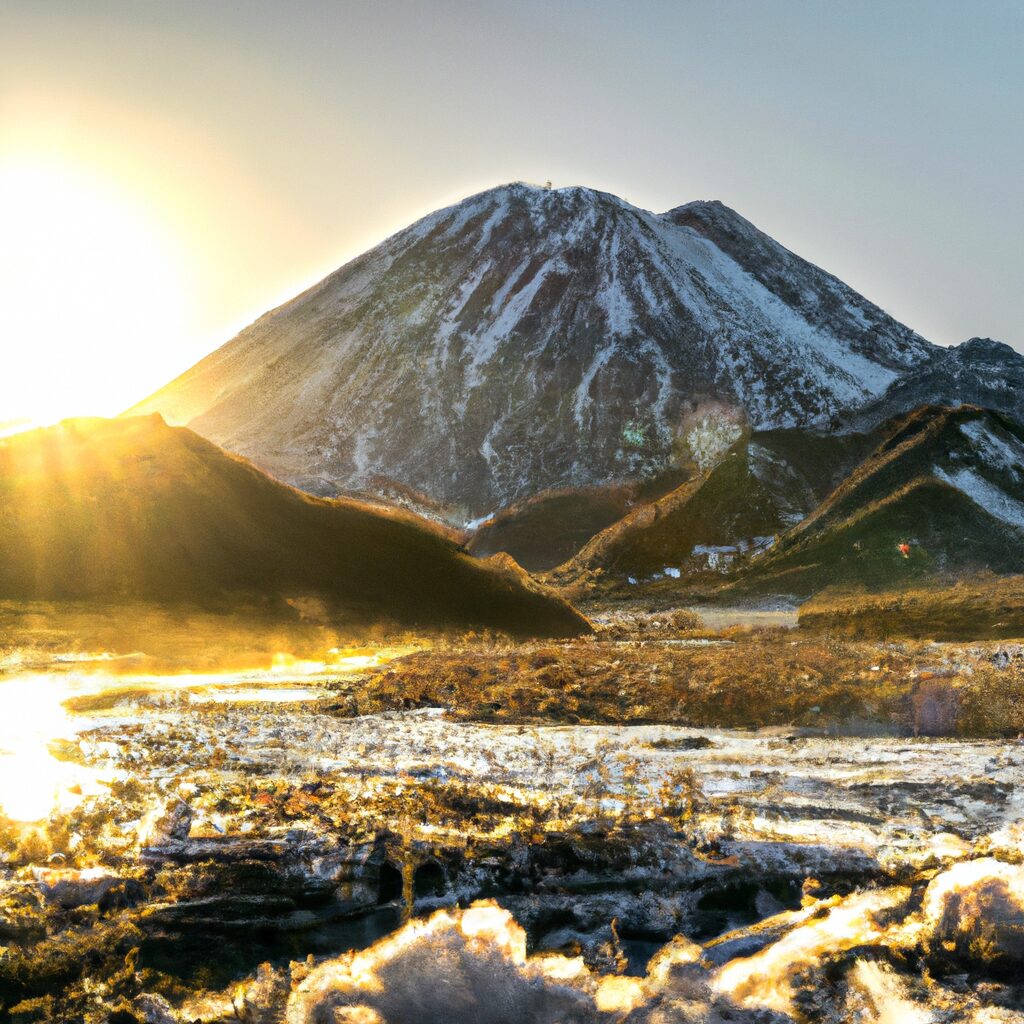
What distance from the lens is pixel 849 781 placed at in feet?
26.1

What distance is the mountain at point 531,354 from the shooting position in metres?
67.5

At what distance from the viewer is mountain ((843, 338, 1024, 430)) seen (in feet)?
204

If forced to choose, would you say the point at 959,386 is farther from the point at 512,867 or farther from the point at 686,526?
the point at 512,867

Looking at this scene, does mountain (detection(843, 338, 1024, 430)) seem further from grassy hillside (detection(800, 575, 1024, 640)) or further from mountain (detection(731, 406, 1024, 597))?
grassy hillside (detection(800, 575, 1024, 640))

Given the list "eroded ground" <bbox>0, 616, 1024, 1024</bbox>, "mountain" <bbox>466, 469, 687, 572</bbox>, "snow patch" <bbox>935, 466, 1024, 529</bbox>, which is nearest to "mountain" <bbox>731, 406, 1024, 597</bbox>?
"snow patch" <bbox>935, 466, 1024, 529</bbox>

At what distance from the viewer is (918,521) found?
3172 centimetres

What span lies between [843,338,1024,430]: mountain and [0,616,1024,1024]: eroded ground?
55.4 meters

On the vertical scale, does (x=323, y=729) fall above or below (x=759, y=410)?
below

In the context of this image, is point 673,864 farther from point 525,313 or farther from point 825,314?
point 825,314

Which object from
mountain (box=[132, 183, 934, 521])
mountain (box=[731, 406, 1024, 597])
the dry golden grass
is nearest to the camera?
the dry golden grass

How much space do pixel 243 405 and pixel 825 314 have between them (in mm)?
47560

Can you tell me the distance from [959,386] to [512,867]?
6605cm

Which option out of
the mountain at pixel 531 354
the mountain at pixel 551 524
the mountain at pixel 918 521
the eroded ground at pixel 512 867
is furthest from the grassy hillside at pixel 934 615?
the mountain at pixel 531 354

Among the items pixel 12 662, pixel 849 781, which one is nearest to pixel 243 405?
pixel 12 662
